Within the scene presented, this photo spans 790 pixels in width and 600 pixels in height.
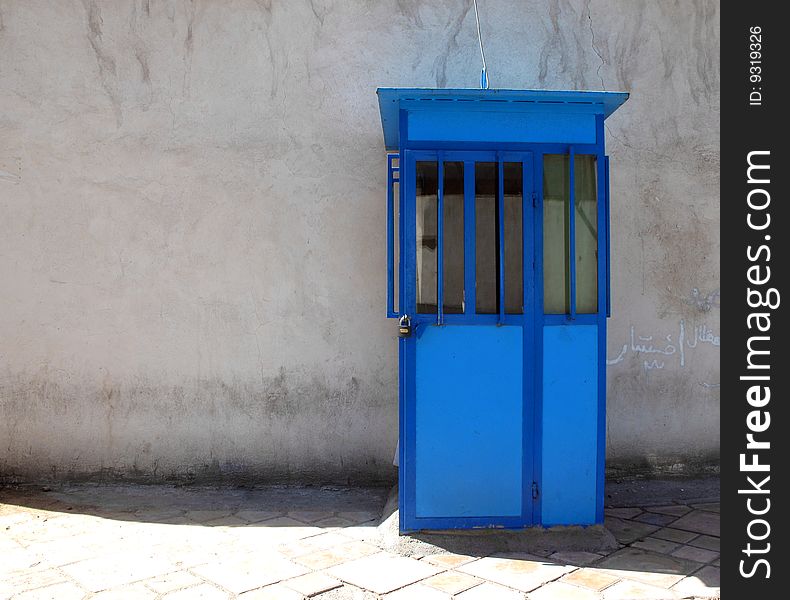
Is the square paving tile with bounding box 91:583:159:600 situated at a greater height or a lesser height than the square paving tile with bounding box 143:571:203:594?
greater

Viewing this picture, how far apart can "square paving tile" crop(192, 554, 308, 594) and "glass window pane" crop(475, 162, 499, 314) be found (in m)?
1.76

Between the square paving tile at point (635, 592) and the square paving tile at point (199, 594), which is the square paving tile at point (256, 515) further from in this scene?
the square paving tile at point (635, 592)

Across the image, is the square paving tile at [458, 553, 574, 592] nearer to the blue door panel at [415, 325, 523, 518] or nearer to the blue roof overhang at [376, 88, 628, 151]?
the blue door panel at [415, 325, 523, 518]

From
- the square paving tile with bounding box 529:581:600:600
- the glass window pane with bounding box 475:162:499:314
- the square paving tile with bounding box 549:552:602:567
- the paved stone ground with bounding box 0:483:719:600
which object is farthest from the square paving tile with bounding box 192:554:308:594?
the glass window pane with bounding box 475:162:499:314

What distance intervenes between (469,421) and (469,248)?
1.01 meters

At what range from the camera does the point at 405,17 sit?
5148 millimetres

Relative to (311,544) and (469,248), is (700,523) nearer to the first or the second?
(469,248)

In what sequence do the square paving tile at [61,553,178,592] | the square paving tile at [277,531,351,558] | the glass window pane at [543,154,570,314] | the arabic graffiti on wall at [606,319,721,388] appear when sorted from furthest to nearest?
the arabic graffiti on wall at [606,319,721,388] < the glass window pane at [543,154,570,314] < the square paving tile at [277,531,351,558] < the square paving tile at [61,553,178,592]

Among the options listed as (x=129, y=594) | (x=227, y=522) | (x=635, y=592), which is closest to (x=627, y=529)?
(x=635, y=592)

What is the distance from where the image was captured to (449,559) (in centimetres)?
364

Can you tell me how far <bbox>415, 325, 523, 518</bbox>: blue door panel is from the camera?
3.85 meters

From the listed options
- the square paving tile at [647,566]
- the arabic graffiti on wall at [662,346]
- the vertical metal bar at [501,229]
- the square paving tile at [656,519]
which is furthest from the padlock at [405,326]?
the arabic graffiti on wall at [662,346]

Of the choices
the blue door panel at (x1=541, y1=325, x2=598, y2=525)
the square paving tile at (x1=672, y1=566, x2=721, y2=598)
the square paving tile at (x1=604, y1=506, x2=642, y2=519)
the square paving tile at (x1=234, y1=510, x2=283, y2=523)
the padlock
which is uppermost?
the padlock

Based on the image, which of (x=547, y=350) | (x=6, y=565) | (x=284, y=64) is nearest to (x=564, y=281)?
(x=547, y=350)
